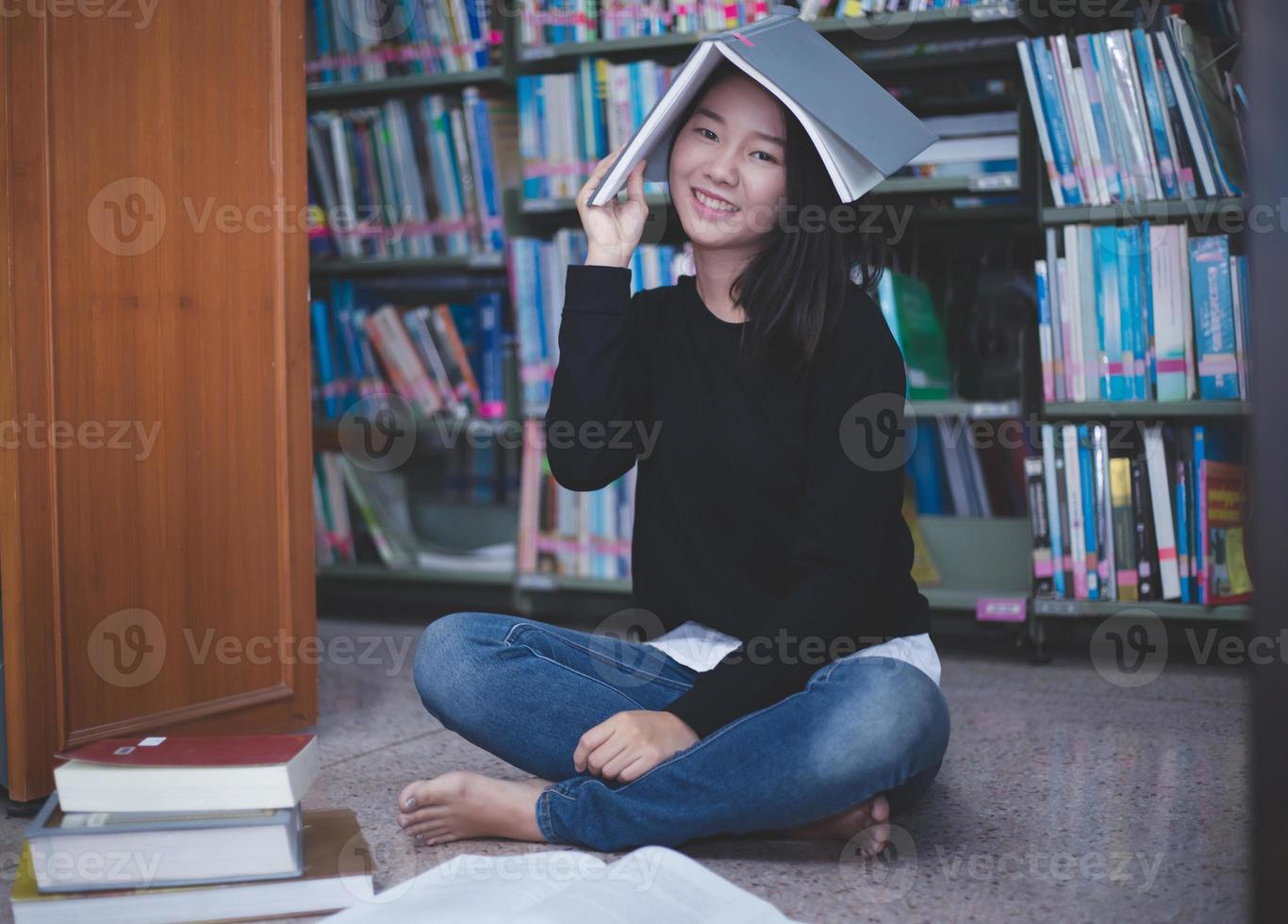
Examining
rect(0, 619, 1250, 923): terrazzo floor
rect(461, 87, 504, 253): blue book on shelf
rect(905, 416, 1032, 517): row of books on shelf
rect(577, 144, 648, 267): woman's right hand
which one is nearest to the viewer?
rect(0, 619, 1250, 923): terrazzo floor

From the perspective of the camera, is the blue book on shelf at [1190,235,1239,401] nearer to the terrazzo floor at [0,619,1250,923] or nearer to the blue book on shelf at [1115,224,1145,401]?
the blue book on shelf at [1115,224,1145,401]

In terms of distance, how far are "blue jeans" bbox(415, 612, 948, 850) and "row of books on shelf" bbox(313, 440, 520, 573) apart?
1396mm

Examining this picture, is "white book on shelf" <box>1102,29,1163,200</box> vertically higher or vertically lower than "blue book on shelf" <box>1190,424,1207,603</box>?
higher

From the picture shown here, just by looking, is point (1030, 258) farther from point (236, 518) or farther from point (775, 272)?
point (236, 518)

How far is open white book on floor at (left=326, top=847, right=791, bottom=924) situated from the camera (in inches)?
37.6

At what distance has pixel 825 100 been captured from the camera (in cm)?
124

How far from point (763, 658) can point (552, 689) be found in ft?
0.82

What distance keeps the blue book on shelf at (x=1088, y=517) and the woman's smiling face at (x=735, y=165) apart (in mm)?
1141

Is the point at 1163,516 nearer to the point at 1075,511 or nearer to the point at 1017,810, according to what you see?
the point at 1075,511

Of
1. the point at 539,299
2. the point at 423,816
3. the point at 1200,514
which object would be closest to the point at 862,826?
the point at 423,816

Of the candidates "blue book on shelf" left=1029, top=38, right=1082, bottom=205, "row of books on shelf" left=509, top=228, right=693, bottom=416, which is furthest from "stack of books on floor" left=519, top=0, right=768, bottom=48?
"blue book on shelf" left=1029, top=38, right=1082, bottom=205

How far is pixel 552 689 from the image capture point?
132 centimetres

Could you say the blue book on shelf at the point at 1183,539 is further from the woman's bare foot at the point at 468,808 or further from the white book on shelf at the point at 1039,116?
the woman's bare foot at the point at 468,808

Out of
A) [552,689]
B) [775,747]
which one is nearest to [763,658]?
[775,747]
